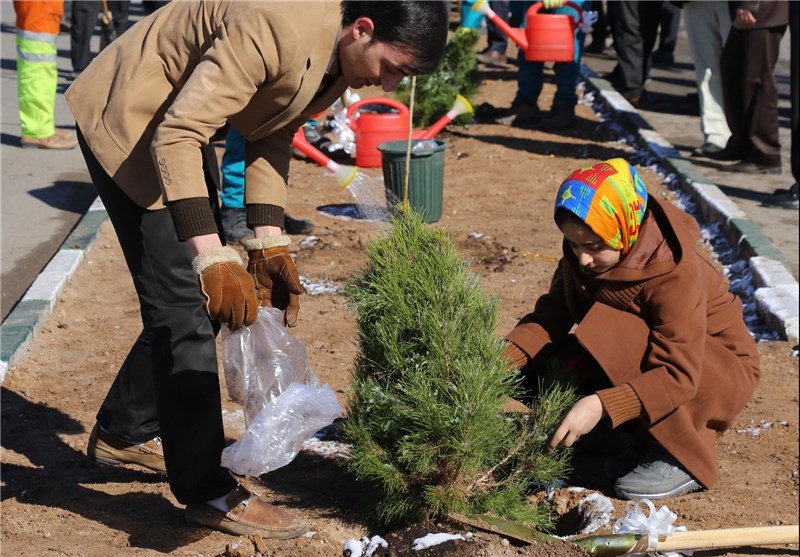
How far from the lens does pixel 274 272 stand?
3162 mm

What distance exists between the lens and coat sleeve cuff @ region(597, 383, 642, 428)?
311 centimetres

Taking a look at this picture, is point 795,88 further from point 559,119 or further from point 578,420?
point 578,420

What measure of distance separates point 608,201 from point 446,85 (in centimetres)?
603

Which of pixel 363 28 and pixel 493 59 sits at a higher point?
pixel 363 28

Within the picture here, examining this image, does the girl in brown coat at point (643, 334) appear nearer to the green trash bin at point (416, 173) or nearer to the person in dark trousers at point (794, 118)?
the green trash bin at point (416, 173)

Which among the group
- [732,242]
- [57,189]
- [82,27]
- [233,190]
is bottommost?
[57,189]

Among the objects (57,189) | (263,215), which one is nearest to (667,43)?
(57,189)

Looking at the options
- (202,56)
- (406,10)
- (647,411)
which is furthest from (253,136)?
(647,411)

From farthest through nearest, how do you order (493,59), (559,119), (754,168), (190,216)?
(493,59) < (559,119) < (754,168) < (190,216)

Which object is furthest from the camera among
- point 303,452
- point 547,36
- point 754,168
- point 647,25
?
point 647,25

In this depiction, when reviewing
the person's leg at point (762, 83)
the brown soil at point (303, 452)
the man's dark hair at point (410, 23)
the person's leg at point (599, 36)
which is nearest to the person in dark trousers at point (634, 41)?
the person's leg at point (762, 83)

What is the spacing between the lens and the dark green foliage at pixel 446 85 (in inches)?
350

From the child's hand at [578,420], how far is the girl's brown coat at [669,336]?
6.1 inches

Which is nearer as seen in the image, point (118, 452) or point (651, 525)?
point (651, 525)
